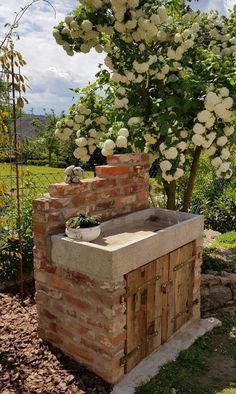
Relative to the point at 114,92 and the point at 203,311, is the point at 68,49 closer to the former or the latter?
the point at 114,92

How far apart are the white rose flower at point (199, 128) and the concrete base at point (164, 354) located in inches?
88.9

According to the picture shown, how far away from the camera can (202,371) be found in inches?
143

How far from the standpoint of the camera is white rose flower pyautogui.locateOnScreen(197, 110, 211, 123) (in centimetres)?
416

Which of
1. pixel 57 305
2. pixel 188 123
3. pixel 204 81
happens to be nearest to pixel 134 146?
pixel 188 123

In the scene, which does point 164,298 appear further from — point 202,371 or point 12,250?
point 12,250

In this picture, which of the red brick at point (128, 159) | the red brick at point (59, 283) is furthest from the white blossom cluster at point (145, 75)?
the red brick at point (59, 283)

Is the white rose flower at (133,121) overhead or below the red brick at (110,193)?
overhead

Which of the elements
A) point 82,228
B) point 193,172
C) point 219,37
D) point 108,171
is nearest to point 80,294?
point 82,228

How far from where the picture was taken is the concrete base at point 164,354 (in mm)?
3285

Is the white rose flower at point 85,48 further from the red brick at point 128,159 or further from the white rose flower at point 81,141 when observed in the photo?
the red brick at point 128,159

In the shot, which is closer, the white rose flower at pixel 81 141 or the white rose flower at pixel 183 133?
the white rose flower at pixel 183 133

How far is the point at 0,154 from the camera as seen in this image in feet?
13.1

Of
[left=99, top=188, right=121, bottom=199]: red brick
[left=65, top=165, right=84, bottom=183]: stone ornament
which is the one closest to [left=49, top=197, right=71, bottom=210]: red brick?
[left=65, top=165, right=84, bottom=183]: stone ornament

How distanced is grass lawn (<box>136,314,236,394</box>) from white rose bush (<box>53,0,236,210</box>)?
1919mm
